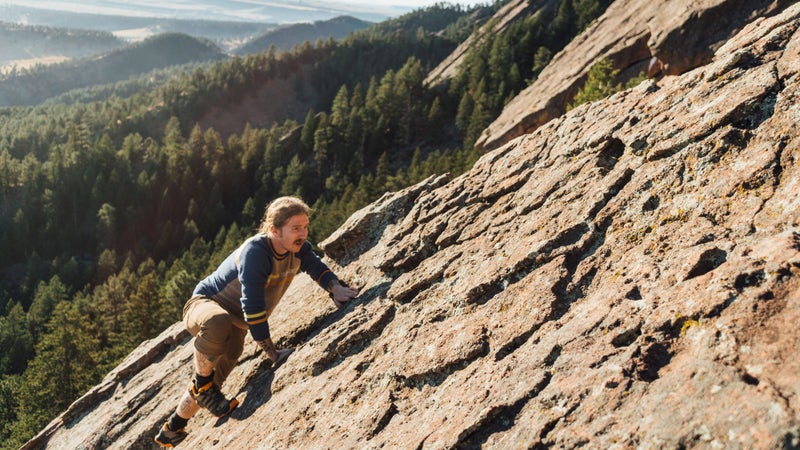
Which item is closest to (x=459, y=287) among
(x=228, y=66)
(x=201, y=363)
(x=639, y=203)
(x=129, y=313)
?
(x=639, y=203)

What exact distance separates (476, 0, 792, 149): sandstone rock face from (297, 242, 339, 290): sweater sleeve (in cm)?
3630

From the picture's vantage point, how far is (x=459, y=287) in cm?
737

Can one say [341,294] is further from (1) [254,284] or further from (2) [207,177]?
(2) [207,177]

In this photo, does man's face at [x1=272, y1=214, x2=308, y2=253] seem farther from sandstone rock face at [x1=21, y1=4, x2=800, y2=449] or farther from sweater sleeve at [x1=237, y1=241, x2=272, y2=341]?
sandstone rock face at [x1=21, y1=4, x2=800, y2=449]

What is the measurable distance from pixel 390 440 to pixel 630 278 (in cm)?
348

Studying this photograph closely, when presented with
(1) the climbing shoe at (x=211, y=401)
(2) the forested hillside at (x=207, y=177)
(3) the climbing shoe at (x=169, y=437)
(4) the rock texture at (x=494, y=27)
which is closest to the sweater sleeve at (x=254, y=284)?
(1) the climbing shoe at (x=211, y=401)

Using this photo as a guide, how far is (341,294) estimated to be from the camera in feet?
30.3

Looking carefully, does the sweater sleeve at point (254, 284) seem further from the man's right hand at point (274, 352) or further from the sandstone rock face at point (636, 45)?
the sandstone rock face at point (636, 45)

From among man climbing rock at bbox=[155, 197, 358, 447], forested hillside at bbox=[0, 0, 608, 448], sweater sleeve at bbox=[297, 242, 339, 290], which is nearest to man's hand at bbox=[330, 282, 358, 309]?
man climbing rock at bbox=[155, 197, 358, 447]

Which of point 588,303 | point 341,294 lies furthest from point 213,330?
point 588,303

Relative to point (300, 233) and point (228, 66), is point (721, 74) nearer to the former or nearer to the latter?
point (300, 233)

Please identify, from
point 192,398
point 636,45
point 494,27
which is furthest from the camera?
point 494,27

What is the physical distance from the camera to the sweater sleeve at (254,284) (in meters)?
7.72

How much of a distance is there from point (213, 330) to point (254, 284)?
112 centimetres
